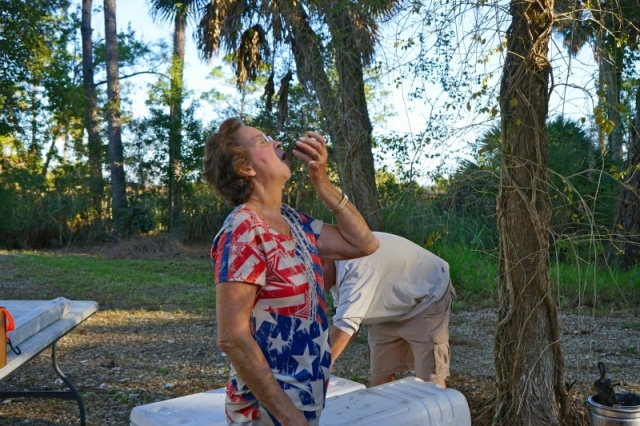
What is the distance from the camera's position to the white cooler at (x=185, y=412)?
277 centimetres

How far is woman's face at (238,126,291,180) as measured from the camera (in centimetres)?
221

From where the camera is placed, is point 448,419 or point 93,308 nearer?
point 448,419

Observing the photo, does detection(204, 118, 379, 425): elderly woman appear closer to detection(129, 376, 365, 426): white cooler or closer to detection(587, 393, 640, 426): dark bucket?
detection(129, 376, 365, 426): white cooler

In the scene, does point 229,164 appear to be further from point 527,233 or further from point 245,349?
point 527,233

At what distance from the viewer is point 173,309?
29.0 feet

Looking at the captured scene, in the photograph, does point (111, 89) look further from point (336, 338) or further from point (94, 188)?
point (336, 338)

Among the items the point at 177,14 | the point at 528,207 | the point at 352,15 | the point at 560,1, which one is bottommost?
the point at 528,207

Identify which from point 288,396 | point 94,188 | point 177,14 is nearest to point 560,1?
point 288,396

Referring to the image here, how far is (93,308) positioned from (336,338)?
212cm

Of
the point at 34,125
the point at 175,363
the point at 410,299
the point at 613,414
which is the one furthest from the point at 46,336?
the point at 34,125

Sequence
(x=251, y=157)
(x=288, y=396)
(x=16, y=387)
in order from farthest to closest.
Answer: (x=16, y=387) → (x=251, y=157) → (x=288, y=396)

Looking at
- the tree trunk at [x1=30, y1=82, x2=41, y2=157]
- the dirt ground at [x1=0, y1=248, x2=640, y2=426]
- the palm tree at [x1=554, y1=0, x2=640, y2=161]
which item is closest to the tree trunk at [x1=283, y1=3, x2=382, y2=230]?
the dirt ground at [x1=0, y1=248, x2=640, y2=426]

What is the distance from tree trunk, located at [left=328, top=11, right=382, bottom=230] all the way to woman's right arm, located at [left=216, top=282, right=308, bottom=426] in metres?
5.51

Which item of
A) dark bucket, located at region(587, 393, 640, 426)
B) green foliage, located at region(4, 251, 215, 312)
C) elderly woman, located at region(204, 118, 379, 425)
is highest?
elderly woman, located at region(204, 118, 379, 425)
